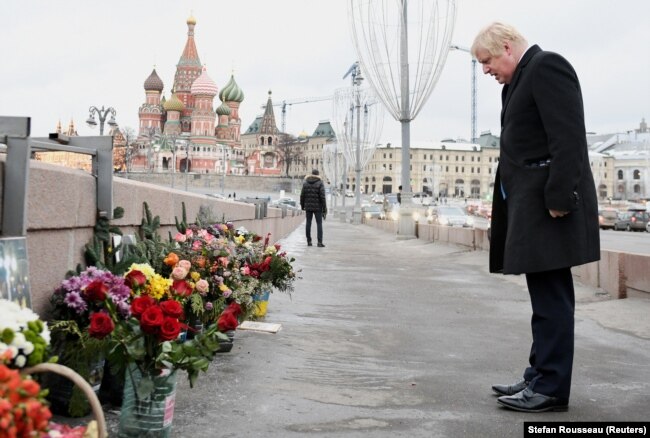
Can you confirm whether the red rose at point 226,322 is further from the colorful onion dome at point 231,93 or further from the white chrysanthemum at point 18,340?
the colorful onion dome at point 231,93

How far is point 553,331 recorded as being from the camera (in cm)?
380

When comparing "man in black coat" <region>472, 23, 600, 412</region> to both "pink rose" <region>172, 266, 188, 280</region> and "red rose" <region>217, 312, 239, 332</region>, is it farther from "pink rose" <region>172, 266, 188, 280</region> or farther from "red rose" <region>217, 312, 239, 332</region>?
"pink rose" <region>172, 266, 188, 280</region>

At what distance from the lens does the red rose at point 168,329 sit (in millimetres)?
2803

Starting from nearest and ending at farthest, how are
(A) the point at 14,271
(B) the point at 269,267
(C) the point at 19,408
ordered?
(C) the point at 19,408, (A) the point at 14,271, (B) the point at 269,267

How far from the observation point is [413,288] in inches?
376

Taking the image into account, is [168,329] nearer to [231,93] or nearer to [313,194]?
[313,194]

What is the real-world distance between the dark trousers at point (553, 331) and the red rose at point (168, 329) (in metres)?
1.99

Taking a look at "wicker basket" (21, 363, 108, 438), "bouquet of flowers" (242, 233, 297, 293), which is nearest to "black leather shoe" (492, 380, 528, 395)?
"bouquet of flowers" (242, 233, 297, 293)

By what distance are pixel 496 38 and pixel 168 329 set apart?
241 centimetres

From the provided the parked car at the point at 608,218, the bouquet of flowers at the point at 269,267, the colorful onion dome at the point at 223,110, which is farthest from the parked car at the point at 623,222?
the colorful onion dome at the point at 223,110

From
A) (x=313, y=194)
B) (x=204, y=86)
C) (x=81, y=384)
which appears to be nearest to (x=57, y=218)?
(x=81, y=384)

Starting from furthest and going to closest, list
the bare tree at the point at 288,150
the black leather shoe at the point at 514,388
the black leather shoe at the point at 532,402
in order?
the bare tree at the point at 288,150, the black leather shoe at the point at 514,388, the black leather shoe at the point at 532,402

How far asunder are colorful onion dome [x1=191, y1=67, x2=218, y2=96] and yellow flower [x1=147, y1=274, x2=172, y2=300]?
424 ft

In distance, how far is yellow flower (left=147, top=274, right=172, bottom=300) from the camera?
3484mm
